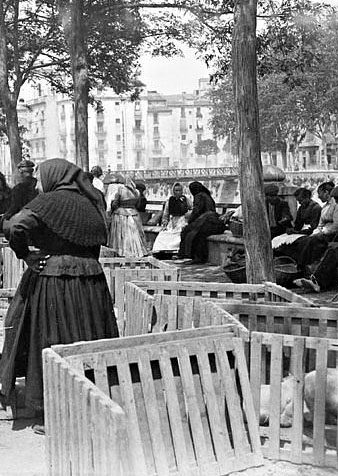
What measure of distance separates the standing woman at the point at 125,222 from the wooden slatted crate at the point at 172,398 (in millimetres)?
9176

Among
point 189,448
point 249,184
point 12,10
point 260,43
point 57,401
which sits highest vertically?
point 12,10

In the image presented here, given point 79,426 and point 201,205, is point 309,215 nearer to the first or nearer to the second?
point 201,205

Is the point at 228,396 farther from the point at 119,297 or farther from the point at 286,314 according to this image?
the point at 119,297

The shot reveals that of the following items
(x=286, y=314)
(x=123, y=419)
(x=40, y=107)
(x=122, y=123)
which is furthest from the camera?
(x=40, y=107)

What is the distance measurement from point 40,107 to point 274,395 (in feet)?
412

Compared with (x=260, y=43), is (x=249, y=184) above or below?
below

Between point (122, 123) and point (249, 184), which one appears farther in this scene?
point (122, 123)

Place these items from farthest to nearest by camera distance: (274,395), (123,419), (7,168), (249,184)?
(7,168), (249,184), (274,395), (123,419)

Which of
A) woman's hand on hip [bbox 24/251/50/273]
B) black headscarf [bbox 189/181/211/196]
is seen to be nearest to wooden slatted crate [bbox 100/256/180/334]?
woman's hand on hip [bbox 24/251/50/273]

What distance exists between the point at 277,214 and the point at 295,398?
9.25 metres

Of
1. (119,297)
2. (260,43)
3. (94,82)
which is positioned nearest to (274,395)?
(119,297)

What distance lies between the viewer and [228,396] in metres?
4.46

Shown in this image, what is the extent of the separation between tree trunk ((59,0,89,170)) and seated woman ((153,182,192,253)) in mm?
1847

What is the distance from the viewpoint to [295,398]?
4.68 m
